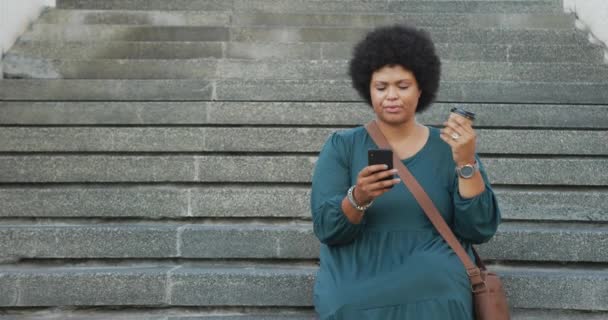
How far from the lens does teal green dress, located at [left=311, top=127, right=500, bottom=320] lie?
2.18 metres

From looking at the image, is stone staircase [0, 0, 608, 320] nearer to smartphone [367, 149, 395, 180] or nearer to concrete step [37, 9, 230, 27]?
concrete step [37, 9, 230, 27]

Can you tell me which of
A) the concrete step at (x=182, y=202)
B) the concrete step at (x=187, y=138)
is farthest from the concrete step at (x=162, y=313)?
the concrete step at (x=187, y=138)

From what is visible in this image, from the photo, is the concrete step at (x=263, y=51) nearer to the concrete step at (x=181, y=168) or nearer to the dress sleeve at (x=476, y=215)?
the concrete step at (x=181, y=168)

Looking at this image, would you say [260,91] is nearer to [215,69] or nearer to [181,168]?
[215,69]

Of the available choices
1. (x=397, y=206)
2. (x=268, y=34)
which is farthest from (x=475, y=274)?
(x=268, y=34)

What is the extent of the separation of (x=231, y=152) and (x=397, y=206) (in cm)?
205

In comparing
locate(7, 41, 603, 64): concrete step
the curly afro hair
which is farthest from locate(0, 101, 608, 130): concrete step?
the curly afro hair

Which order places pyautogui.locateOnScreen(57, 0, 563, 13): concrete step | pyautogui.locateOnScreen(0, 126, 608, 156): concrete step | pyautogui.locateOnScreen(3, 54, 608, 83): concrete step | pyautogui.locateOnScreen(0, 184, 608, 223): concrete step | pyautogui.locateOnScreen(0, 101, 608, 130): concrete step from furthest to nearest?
pyautogui.locateOnScreen(57, 0, 563, 13): concrete step
pyautogui.locateOnScreen(3, 54, 608, 83): concrete step
pyautogui.locateOnScreen(0, 101, 608, 130): concrete step
pyautogui.locateOnScreen(0, 126, 608, 156): concrete step
pyautogui.locateOnScreen(0, 184, 608, 223): concrete step

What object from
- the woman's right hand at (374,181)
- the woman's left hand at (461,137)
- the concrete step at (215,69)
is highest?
the concrete step at (215,69)

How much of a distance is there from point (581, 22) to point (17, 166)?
17.4 ft

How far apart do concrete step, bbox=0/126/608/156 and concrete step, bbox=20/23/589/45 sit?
1.77 meters

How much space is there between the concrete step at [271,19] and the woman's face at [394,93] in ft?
12.2

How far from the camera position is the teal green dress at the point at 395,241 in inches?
85.9

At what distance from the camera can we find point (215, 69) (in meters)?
5.11
